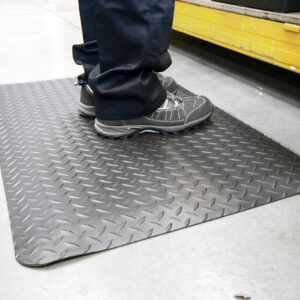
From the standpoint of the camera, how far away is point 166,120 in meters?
1.35

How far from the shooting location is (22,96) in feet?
5.69

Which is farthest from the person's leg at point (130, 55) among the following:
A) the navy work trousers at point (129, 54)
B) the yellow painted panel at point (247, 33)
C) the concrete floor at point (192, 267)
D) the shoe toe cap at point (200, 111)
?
the yellow painted panel at point (247, 33)

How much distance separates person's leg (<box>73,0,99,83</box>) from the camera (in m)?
1.40

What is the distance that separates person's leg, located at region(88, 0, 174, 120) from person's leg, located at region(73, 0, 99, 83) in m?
0.17

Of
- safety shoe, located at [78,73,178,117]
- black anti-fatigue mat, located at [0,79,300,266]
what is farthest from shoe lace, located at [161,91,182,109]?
safety shoe, located at [78,73,178,117]

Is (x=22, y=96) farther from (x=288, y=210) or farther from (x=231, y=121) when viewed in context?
(x=288, y=210)

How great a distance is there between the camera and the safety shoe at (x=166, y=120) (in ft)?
4.36

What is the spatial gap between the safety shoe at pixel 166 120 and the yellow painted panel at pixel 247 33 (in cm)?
47

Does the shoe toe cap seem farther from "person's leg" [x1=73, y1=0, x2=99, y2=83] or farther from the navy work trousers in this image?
"person's leg" [x1=73, y1=0, x2=99, y2=83]

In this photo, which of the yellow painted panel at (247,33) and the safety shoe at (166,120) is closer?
the safety shoe at (166,120)

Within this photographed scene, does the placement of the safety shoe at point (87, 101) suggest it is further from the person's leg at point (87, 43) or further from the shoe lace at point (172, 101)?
the shoe lace at point (172, 101)

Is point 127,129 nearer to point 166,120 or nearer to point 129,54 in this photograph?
point 166,120

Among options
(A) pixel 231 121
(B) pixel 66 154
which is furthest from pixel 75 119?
(A) pixel 231 121

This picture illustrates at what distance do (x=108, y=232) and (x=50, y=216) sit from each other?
167 millimetres
